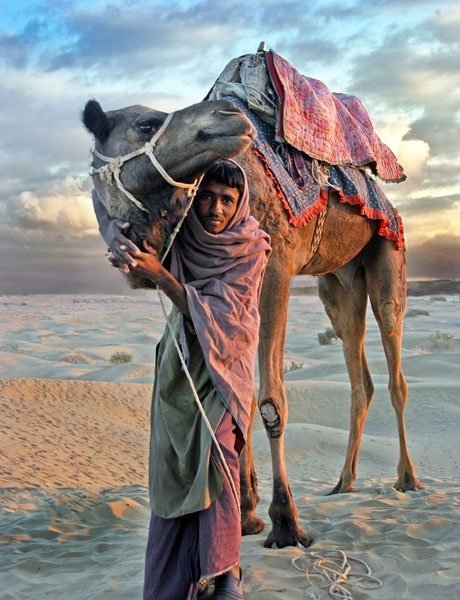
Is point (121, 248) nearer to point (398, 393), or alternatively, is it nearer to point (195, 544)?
point (195, 544)

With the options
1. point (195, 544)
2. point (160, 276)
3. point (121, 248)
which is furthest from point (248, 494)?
point (121, 248)

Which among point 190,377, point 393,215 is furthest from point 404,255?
point 190,377

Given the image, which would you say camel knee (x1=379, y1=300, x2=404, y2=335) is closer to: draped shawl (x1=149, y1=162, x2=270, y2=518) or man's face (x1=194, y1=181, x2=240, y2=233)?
draped shawl (x1=149, y1=162, x2=270, y2=518)

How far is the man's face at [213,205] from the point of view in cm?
A: 358

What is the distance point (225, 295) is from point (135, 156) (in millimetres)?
821

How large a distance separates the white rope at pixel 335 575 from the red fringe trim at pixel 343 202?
2.25 m

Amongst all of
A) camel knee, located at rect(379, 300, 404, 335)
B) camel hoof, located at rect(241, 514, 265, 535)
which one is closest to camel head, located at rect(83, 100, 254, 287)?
camel hoof, located at rect(241, 514, 265, 535)

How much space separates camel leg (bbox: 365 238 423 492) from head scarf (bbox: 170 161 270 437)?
11.4 ft

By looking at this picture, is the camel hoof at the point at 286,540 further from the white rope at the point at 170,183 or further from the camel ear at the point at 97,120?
the camel ear at the point at 97,120

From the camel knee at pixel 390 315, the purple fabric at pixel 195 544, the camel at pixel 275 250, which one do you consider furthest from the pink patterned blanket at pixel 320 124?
the purple fabric at pixel 195 544

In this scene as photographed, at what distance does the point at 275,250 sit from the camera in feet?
16.5

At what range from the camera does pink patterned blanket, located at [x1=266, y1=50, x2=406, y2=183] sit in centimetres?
539

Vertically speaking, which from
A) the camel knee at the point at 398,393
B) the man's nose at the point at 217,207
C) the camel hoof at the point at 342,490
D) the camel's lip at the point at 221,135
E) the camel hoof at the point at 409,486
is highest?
the camel's lip at the point at 221,135

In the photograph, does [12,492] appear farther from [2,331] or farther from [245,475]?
[2,331]
